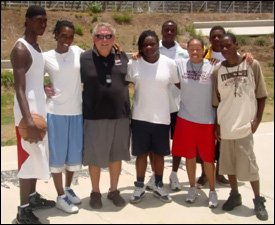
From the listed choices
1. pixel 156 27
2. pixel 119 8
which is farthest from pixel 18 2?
pixel 156 27

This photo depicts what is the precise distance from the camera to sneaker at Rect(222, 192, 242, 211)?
5.13 m

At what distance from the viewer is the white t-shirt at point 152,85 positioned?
16.7ft

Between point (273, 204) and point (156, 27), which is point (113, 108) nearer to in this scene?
point (273, 204)

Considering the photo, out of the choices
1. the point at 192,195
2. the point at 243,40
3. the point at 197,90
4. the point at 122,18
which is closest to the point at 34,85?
the point at 197,90

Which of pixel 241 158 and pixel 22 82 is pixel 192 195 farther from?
pixel 22 82

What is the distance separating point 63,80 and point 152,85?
92 centimetres

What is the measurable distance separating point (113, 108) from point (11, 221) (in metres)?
1.48

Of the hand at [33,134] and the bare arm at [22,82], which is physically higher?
the bare arm at [22,82]

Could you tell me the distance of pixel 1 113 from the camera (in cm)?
1229

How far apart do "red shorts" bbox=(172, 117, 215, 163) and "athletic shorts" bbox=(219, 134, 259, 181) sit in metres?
0.19

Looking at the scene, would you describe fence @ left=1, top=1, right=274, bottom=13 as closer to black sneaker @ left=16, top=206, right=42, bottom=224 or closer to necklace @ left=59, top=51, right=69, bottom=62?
necklace @ left=59, top=51, right=69, bottom=62

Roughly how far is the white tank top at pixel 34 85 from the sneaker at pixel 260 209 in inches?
90.4

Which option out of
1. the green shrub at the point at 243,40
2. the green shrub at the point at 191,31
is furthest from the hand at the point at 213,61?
the green shrub at the point at 243,40

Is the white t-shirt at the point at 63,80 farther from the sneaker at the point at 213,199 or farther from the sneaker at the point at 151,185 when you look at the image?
the sneaker at the point at 213,199
